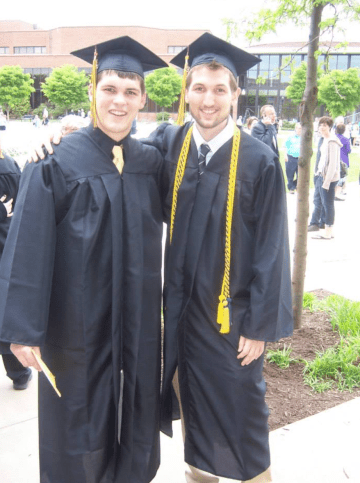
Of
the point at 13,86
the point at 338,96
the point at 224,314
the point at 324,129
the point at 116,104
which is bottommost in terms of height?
the point at 224,314

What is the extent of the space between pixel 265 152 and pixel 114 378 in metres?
1.13

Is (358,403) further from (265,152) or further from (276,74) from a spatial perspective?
(276,74)

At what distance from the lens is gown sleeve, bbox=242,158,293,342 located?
208cm

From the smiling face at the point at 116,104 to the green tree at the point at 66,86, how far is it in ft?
170

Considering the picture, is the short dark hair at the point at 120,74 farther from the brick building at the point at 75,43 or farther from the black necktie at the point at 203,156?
the brick building at the point at 75,43

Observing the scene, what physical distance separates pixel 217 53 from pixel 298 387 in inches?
85.2

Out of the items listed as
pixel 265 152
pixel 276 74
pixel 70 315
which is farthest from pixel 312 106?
pixel 70 315

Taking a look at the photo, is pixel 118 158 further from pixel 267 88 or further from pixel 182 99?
pixel 267 88

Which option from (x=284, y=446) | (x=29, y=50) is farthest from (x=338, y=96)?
(x=284, y=446)

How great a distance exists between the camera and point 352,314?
4148 millimetres

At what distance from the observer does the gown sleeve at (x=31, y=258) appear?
189cm

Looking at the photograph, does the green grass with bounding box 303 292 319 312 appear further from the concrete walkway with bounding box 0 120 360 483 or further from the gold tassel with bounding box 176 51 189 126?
the gold tassel with bounding box 176 51 189 126

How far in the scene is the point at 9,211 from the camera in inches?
124

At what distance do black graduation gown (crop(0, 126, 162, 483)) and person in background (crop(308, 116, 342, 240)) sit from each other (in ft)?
18.7
